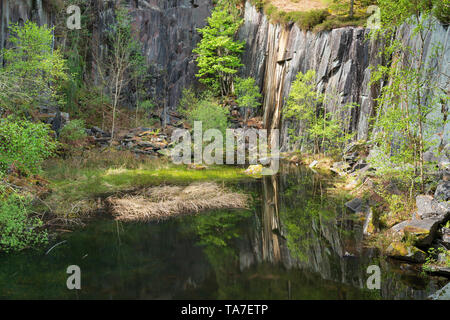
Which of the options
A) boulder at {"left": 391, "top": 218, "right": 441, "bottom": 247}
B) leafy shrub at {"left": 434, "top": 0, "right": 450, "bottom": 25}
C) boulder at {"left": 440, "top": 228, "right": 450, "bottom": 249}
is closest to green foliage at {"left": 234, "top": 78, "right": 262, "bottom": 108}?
leafy shrub at {"left": 434, "top": 0, "right": 450, "bottom": 25}

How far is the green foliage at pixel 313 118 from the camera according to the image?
824 inches

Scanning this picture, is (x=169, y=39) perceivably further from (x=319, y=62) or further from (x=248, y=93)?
(x=319, y=62)

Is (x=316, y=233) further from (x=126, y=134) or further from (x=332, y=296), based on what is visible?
(x=126, y=134)

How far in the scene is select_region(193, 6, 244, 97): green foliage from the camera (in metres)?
33.8

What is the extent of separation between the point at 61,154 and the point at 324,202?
15.5 metres

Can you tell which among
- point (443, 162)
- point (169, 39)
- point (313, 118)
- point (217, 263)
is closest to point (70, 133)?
point (217, 263)

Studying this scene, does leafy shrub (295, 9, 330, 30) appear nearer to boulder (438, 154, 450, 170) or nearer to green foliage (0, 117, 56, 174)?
boulder (438, 154, 450, 170)

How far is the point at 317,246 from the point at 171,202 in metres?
5.47

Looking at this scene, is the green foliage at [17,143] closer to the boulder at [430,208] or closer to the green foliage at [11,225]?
the green foliage at [11,225]

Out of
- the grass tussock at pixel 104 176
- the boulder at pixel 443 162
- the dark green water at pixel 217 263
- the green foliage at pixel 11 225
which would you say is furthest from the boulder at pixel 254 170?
the green foliage at pixel 11 225

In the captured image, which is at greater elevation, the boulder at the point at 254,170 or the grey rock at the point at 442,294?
the grey rock at the point at 442,294

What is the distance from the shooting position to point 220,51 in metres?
35.4

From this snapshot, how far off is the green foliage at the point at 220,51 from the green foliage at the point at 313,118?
11810 millimetres

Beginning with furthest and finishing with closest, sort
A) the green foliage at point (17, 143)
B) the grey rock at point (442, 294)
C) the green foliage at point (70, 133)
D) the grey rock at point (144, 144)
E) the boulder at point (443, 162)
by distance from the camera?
the grey rock at point (144, 144) < the green foliage at point (70, 133) < the boulder at point (443, 162) < the green foliage at point (17, 143) < the grey rock at point (442, 294)
